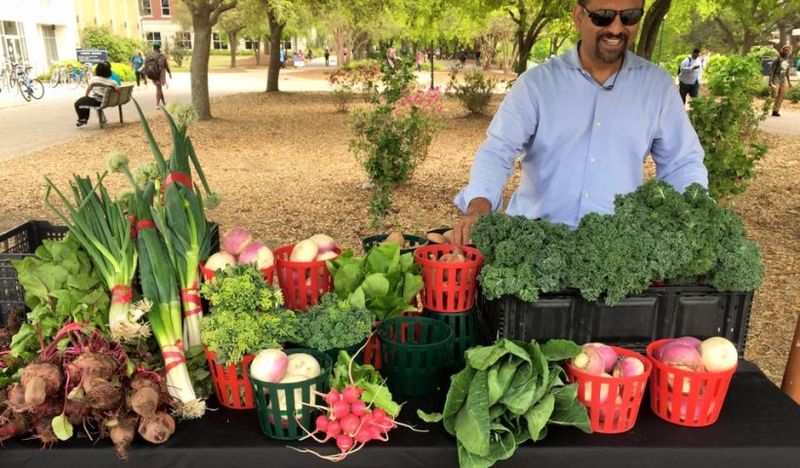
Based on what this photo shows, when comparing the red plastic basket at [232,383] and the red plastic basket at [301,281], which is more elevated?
the red plastic basket at [301,281]

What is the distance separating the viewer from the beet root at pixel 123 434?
180 cm

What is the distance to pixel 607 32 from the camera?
2783 mm

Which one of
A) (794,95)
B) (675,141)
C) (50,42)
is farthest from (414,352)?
(50,42)

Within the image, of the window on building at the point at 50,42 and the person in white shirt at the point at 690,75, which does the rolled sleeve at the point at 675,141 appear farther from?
the window on building at the point at 50,42

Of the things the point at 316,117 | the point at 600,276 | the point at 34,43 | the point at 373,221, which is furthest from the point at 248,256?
the point at 34,43

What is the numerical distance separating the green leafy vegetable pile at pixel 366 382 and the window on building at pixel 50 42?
4212cm

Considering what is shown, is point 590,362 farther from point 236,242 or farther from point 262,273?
point 236,242

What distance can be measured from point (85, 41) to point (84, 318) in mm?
45902

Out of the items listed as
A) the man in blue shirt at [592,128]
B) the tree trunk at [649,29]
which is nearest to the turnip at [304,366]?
the man in blue shirt at [592,128]

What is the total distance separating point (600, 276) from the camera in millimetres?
1942

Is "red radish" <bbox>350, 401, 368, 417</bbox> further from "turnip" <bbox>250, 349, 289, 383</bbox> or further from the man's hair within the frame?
the man's hair

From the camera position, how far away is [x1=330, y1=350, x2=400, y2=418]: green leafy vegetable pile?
1.88m

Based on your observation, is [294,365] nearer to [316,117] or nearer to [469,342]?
[469,342]

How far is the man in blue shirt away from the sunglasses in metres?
0.17
